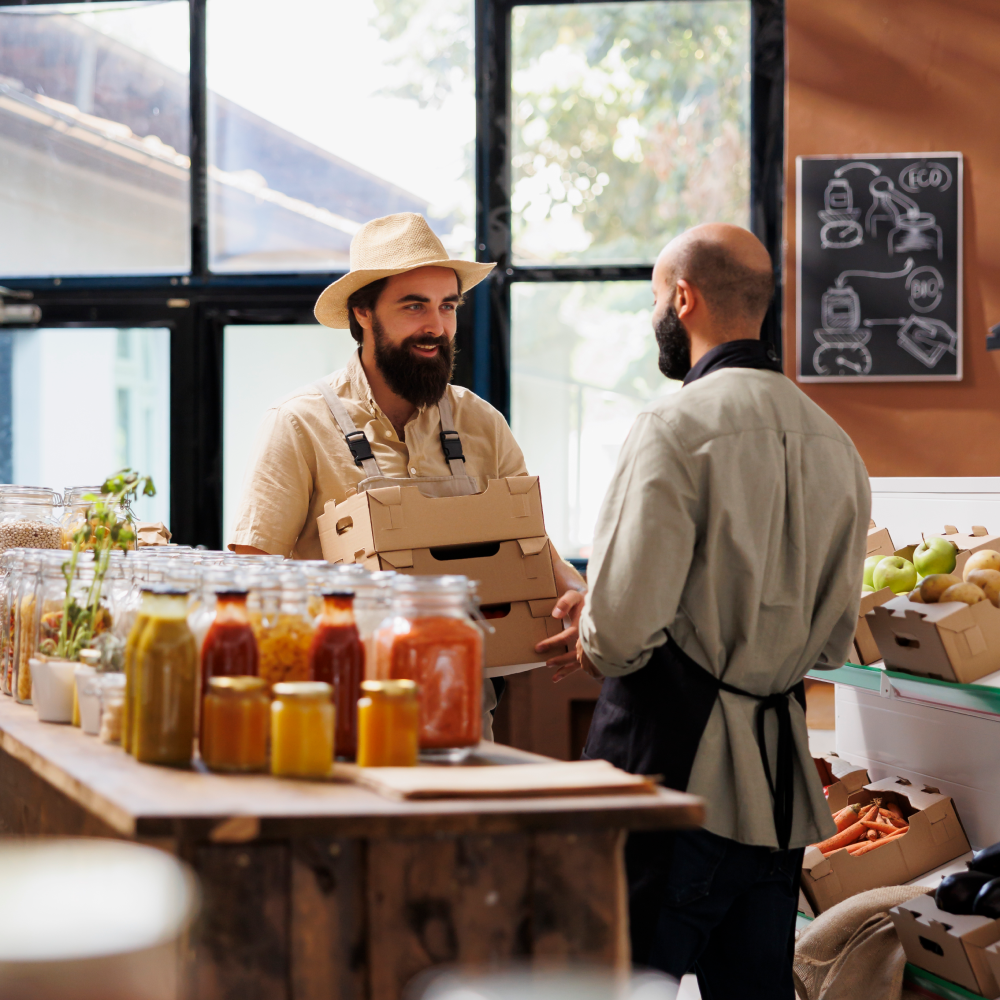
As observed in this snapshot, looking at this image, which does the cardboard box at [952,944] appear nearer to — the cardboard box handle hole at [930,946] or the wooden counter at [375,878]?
the cardboard box handle hole at [930,946]

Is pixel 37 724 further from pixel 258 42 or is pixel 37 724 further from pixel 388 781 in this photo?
pixel 258 42

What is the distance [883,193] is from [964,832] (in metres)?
2.32

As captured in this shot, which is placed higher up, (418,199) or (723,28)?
(723,28)

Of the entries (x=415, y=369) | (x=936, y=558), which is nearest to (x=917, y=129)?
(x=936, y=558)

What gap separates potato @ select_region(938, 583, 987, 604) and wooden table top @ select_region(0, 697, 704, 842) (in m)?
1.26

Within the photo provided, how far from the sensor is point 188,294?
165 inches

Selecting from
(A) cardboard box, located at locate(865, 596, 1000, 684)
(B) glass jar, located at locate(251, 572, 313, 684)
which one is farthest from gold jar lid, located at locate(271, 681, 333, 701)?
(A) cardboard box, located at locate(865, 596, 1000, 684)

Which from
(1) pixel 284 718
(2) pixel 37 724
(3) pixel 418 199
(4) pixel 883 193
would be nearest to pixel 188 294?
(3) pixel 418 199

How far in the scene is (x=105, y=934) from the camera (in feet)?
3.32

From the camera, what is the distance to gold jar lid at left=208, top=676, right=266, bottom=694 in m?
1.10

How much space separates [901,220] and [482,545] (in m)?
2.44

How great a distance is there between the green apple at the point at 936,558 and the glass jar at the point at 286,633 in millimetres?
1569

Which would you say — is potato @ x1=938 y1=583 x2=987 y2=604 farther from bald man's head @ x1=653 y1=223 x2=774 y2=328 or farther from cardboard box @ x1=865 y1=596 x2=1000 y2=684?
bald man's head @ x1=653 y1=223 x2=774 y2=328

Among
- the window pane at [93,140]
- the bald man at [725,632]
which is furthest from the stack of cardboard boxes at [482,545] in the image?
the window pane at [93,140]
